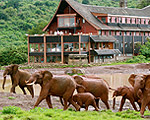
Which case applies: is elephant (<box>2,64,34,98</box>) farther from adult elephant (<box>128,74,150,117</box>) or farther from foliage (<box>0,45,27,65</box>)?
foliage (<box>0,45,27,65</box>)

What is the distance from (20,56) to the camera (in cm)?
6397

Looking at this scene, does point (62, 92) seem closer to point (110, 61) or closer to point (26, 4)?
point (110, 61)

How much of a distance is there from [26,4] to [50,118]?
102 m

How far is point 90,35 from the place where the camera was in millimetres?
63281

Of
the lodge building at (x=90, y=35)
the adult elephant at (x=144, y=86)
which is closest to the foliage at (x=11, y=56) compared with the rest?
the lodge building at (x=90, y=35)

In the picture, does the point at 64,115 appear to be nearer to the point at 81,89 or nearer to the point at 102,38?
the point at 81,89

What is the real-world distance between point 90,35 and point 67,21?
5781 millimetres

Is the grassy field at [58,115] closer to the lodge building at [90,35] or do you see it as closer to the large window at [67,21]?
the lodge building at [90,35]

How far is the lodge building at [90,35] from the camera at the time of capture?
61.7 m

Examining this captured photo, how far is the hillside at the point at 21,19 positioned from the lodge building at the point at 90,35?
13022 millimetres

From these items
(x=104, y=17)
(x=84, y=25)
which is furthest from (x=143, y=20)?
(x=84, y=25)

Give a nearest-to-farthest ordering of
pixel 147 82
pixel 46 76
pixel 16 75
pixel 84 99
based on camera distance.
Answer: pixel 147 82 → pixel 46 76 → pixel 84 99 → pixel 16 75

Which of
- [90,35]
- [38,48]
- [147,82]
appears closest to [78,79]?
[147,82]

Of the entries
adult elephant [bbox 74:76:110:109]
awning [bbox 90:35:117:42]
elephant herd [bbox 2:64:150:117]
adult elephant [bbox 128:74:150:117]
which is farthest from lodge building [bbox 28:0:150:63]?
adult elephant [bbox 128:74:150:117]
